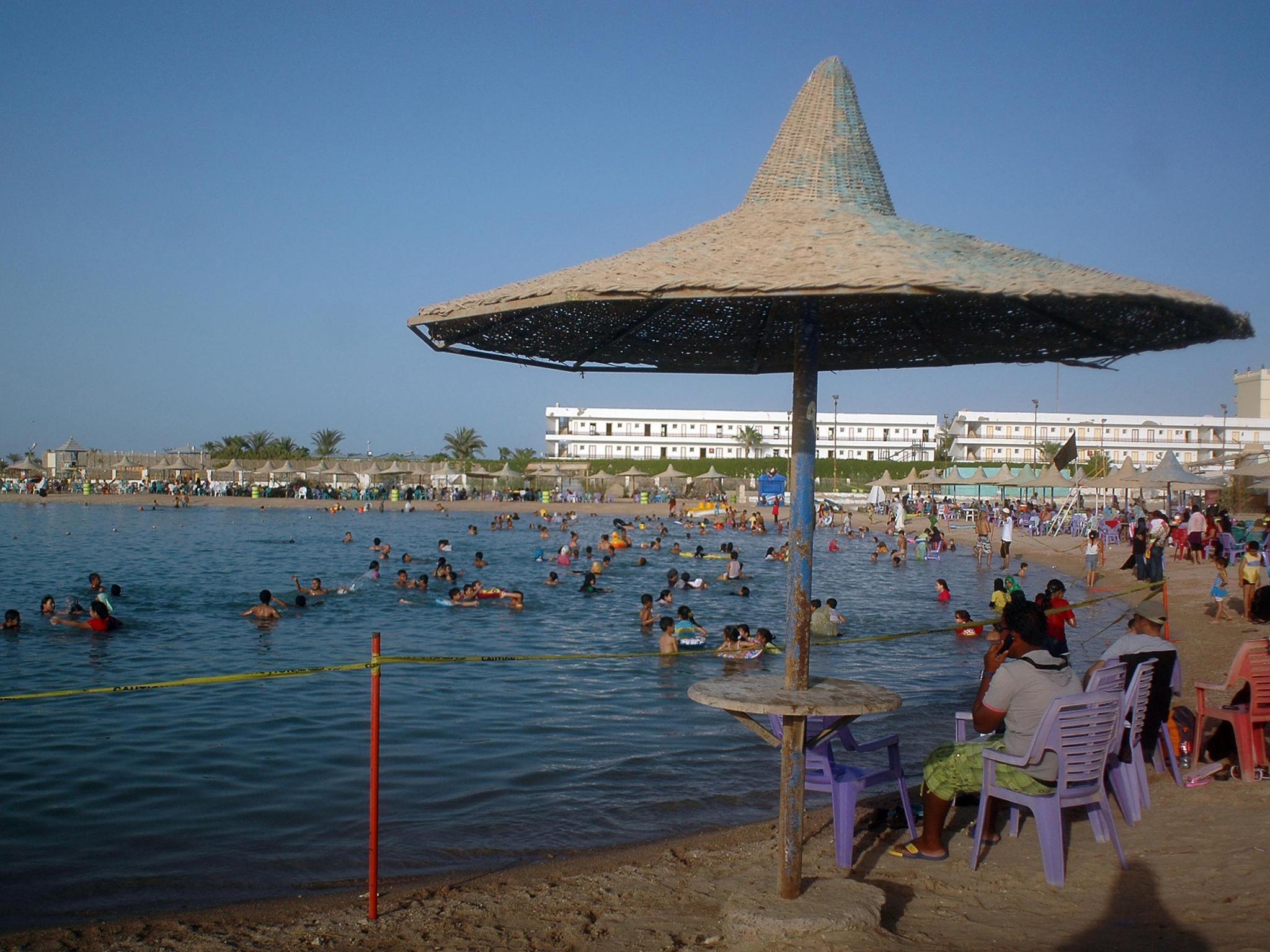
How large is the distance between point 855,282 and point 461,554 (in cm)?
2862

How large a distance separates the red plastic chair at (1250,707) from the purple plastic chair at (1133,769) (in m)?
0.83

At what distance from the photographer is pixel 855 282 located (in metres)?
3.43

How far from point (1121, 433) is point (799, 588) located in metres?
89.8

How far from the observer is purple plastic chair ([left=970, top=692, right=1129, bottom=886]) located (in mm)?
4551

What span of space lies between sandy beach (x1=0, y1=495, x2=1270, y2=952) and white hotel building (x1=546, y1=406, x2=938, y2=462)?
82639 millimetres

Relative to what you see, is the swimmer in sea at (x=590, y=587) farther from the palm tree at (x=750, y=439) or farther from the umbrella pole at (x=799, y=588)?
the palm tree at (x=750, y=439)

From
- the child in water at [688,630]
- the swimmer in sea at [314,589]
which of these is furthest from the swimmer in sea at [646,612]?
the swimmer in sea at [314,589]

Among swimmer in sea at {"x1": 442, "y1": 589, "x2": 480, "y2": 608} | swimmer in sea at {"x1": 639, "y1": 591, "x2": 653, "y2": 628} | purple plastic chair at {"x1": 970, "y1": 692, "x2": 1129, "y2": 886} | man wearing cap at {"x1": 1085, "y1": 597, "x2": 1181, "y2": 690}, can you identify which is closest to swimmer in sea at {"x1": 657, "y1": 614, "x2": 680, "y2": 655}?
swimmer in sea at {"x1": 639, "y1": 591, "x2": 653, "y2": 628}

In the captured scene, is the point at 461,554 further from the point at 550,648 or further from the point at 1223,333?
the point at 1223,333

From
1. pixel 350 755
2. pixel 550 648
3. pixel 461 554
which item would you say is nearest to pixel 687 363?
pixel 350 755

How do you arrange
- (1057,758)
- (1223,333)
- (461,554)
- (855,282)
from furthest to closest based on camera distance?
1. (461,554)
2. (1057,758)
3. (1223,333)
4. (855,282)

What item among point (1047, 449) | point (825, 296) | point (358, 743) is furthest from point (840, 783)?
point (1047, 449)

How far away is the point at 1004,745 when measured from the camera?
4.79m

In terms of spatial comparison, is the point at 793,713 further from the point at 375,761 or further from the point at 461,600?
the point at 461,600
